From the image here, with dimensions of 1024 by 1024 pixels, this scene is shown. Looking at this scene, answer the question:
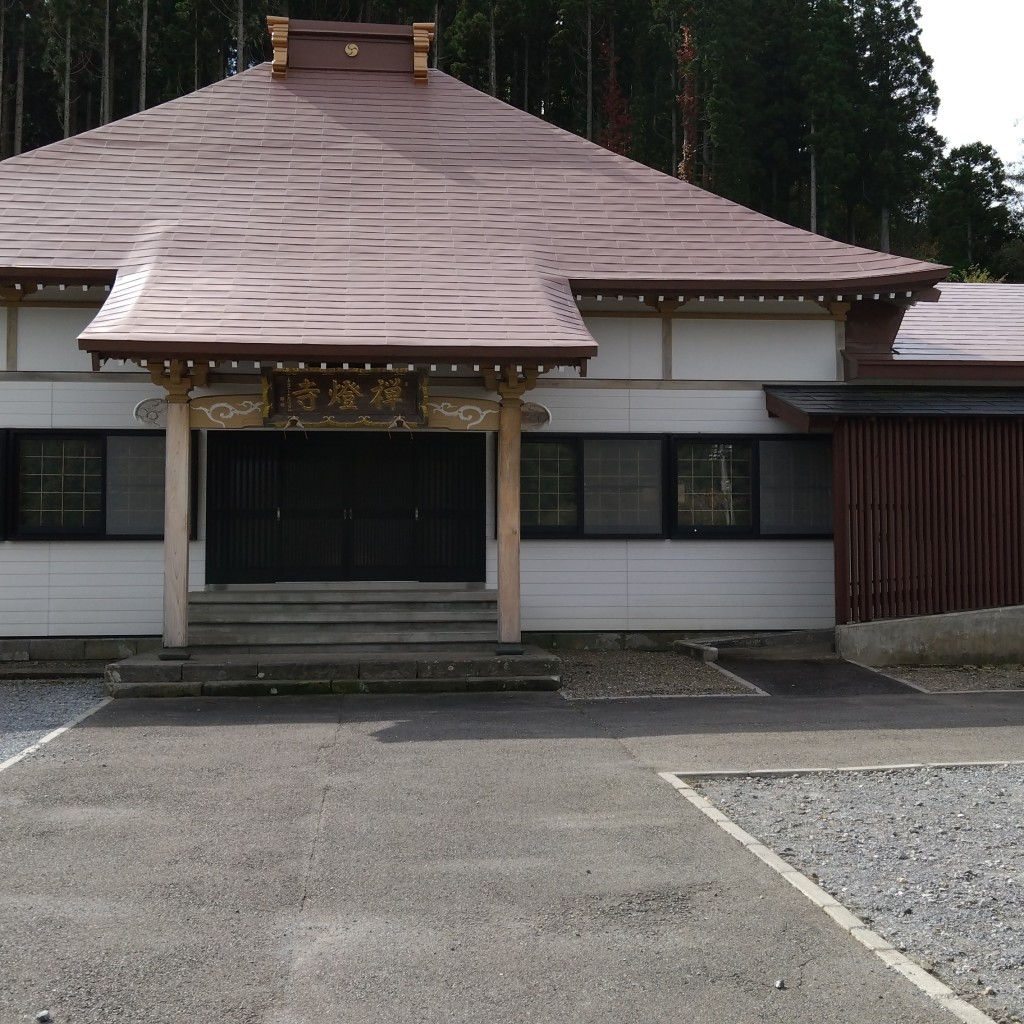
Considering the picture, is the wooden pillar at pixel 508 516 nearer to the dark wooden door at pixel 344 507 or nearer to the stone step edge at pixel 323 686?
the stone step edge at pixel 323 686

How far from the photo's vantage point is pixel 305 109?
14.0 metres

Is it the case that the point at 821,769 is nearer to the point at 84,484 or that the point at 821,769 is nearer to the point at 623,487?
the point at 623,487

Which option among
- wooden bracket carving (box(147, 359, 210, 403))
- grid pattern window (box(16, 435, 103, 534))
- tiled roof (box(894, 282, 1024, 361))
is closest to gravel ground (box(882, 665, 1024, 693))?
tiled roof (box(894, 282, 1024, 361))

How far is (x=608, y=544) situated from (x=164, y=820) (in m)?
6.89

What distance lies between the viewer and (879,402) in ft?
37.5

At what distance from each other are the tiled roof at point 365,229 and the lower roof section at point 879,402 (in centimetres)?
112

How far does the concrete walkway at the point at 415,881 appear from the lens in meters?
3.54

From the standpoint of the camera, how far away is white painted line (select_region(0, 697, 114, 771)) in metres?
6.93

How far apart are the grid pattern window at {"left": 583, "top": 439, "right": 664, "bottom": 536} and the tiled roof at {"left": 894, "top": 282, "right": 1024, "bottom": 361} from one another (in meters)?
3.06

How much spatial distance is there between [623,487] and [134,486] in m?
5.21

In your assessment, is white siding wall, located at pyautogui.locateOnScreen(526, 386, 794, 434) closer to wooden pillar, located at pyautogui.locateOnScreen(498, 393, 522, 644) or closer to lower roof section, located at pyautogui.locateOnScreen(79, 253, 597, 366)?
lower roof section, located at pyautogui.locateOnScreen(79, 253, 597, 366)

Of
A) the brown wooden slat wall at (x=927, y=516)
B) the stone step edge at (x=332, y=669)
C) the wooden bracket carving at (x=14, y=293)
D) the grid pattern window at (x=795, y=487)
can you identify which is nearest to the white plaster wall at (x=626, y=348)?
the grid pattern window at (x=795, y=487)

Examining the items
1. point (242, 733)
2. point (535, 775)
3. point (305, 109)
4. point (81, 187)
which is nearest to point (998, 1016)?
point (535, 775)

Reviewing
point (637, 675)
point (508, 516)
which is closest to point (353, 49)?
point (508, 516)
